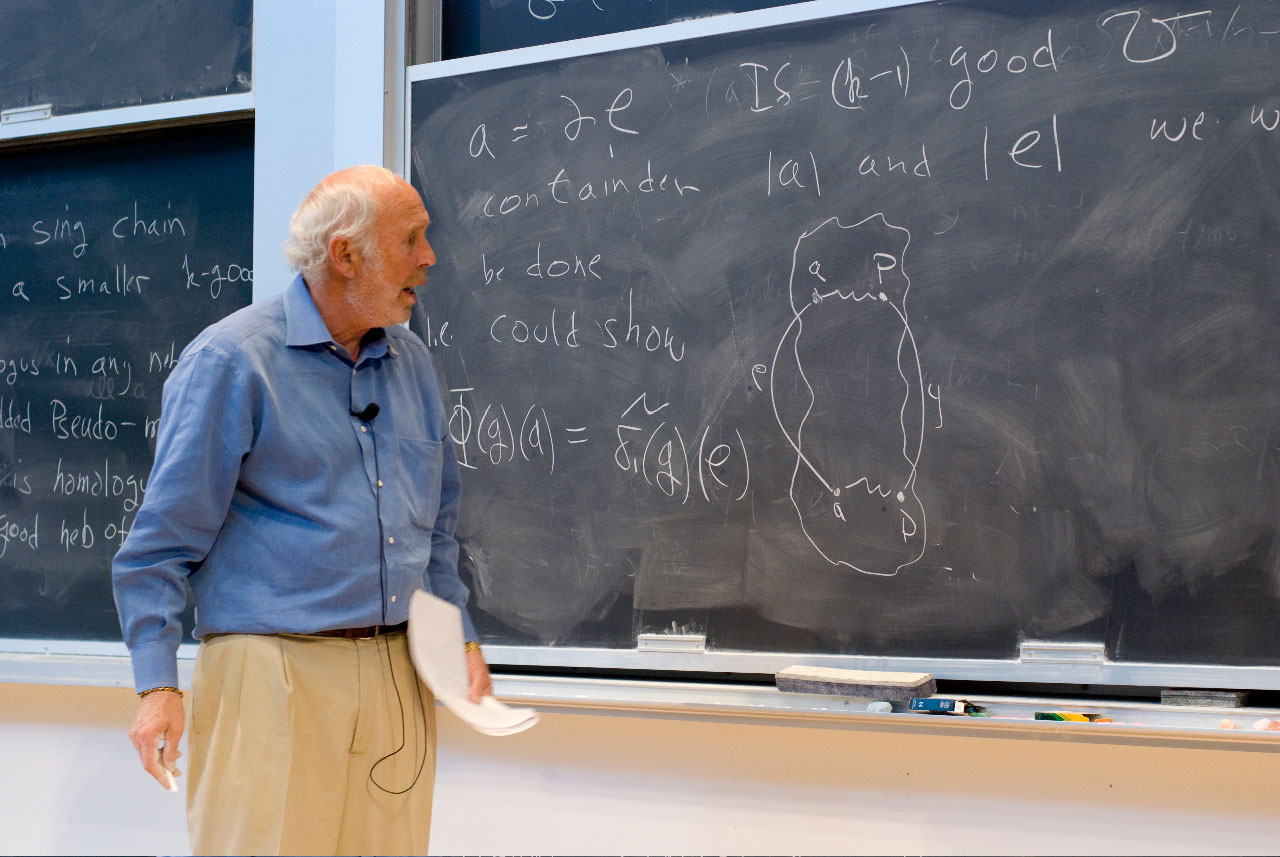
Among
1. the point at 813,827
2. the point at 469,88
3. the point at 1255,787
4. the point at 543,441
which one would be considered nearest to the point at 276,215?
the point at 469,88

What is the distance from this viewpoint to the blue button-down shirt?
4.88 ft

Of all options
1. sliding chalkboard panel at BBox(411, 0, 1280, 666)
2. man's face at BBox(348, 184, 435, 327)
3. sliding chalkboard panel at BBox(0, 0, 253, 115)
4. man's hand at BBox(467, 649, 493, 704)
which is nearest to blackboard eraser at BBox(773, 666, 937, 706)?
sliding chalkboard panel at BBox(411, 0, 1280, 666)

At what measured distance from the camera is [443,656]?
5.36 feet

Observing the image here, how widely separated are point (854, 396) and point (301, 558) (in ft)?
3.77

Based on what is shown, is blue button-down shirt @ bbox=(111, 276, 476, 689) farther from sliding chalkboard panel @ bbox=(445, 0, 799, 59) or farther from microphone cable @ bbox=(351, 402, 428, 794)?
sliding chalkboard panel @ bbox=(445, 0, 799, 59)

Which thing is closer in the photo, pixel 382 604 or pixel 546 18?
pixel 382 604

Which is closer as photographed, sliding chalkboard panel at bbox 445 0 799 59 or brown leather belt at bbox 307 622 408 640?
brown leather belt at bbox 307 622 408 640

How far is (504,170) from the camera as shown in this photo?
2475 mm

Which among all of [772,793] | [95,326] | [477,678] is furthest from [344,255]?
[95,326]

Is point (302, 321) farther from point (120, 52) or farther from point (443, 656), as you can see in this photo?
point (120, 52)

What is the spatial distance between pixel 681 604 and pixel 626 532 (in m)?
0.20

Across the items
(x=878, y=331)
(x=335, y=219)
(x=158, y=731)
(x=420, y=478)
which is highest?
(x=335, y=219)

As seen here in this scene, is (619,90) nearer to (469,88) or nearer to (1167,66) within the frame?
(469,88)

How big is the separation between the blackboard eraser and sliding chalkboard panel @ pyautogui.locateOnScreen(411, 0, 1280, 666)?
7 cm
